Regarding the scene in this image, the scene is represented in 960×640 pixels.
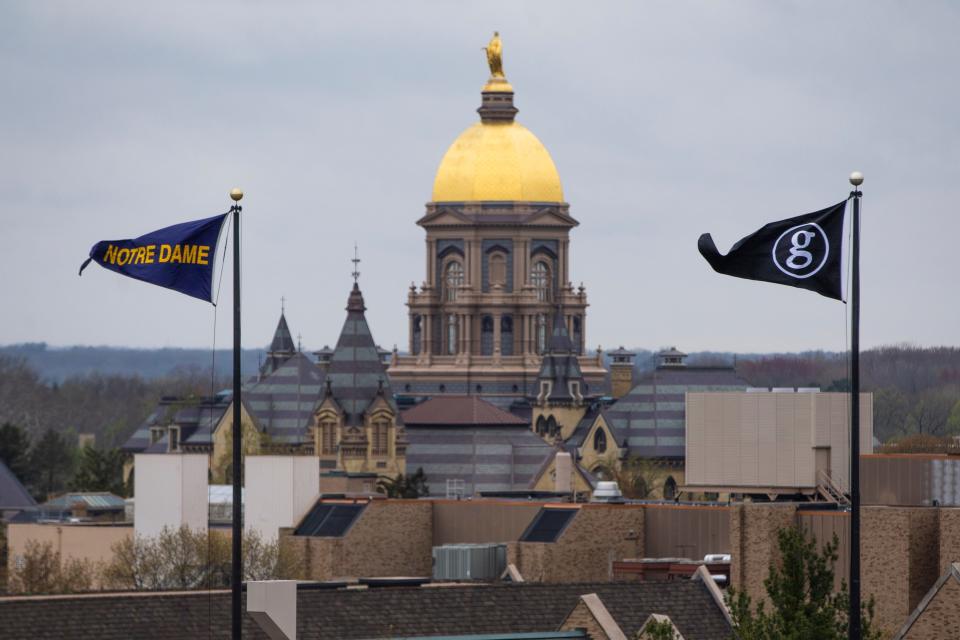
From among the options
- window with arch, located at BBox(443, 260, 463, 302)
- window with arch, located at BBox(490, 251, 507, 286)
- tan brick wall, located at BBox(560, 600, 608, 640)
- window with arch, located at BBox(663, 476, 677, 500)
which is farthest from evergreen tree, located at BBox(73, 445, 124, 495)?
tan brick wall, located at BBox(560, 600, 608, 640)

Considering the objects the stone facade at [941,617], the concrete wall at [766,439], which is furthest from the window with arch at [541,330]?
the stone facade at [941,617]

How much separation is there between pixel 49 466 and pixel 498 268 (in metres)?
26.1

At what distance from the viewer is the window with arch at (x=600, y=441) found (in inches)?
5945

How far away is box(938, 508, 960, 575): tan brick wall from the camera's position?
193 feet

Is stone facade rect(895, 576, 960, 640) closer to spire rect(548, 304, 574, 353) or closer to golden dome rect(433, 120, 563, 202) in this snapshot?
spire rect(548, 304, 574, 353)

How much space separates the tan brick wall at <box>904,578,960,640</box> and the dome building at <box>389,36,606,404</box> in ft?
415

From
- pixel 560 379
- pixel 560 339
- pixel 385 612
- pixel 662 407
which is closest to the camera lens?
pixel 385 612

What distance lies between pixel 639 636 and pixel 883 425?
9213 centimetres

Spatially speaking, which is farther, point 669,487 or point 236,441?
point 669,487

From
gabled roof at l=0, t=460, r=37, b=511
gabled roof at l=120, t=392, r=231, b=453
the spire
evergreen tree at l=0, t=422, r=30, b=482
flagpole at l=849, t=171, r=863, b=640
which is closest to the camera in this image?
flagpole at l=849, t=171, r=863, b=640

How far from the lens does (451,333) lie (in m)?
178

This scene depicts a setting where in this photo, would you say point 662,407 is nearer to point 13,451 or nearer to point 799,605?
point 13,451

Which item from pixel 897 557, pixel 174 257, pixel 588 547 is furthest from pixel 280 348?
pixel 174 257

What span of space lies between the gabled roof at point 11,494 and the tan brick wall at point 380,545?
166ft
